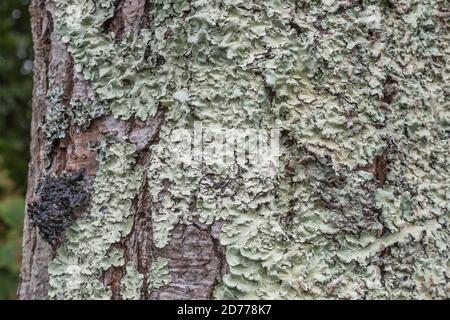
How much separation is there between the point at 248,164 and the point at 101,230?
313 mm

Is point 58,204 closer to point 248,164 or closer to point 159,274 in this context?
point 159,274

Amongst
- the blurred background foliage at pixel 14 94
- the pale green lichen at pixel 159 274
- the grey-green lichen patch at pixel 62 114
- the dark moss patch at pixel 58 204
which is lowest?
the blurred background foliage at pixel 14 94

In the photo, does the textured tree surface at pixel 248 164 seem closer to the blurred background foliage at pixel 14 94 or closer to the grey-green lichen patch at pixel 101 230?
the grey-green lichen patch at pixel 101 230

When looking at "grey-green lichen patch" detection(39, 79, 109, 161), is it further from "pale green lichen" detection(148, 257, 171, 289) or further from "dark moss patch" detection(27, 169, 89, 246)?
"pale green lichen" detection(148, 257, 171, 289)

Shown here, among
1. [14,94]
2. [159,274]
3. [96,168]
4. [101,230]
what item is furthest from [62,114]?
[14,94]

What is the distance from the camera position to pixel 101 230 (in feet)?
3.20

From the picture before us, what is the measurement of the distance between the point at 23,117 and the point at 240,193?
17.6 ft

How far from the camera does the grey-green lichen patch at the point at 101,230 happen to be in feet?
3.17

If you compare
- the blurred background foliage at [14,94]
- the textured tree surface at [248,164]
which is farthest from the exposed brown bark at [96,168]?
the blurred background foliage at [14,94]

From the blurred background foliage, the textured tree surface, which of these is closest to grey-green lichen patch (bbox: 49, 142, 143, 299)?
the textured tree surface

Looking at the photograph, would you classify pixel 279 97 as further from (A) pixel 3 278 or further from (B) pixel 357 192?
(A) pixel 3 278

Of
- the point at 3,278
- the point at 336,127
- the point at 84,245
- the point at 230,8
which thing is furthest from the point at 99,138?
the point at 3,278

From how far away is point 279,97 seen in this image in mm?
953

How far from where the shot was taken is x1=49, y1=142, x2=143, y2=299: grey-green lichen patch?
3.17ft
